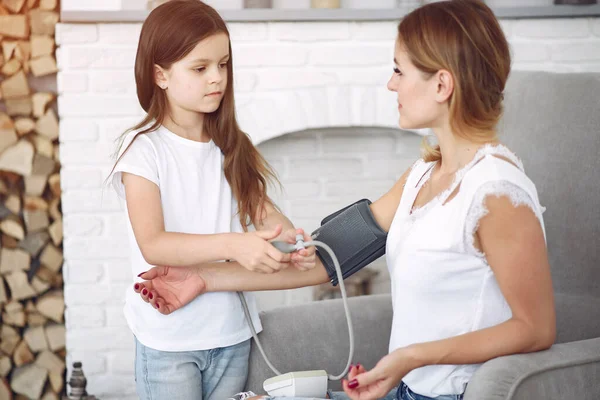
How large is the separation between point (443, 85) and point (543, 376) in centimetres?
46

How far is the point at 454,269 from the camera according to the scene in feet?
3.93

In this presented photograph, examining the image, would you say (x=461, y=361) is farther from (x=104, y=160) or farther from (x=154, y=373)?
(x=104, y=160)

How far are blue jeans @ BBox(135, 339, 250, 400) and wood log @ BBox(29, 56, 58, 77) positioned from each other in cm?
Answer: 118

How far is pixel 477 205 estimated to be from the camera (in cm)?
116

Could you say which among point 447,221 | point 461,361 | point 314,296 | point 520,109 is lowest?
point 314,296

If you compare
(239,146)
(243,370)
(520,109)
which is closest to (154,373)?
(243,370)

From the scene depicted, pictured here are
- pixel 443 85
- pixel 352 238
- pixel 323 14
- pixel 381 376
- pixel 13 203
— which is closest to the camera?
pixel 381 376

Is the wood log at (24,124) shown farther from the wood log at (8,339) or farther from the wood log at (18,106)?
the wood log at (8,339)

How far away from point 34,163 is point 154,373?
118 cm

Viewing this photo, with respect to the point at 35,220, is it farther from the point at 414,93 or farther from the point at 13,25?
the point at 414,93

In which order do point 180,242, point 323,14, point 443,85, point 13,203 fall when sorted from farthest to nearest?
1. point 13,203
2. point 323,14
3. point 180,242
4. point 443,85

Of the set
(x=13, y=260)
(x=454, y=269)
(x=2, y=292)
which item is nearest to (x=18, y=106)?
(x=13, y=260)

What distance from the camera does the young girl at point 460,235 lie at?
44.1 inches

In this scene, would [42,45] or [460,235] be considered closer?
[460,235]
